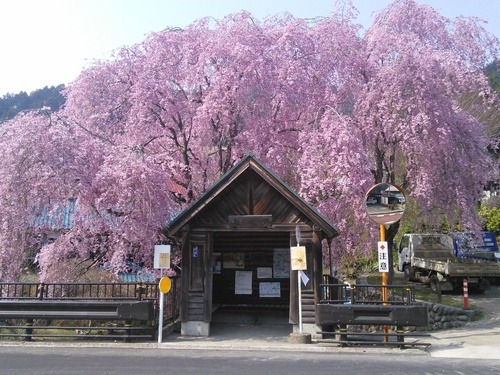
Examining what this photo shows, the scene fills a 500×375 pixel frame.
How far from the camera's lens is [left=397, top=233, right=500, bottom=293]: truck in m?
19.6

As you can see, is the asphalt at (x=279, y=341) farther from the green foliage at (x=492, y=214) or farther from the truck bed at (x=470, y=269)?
the green foliage at (x=492, y=214)

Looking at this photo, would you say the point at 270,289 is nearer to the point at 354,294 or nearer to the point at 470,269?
the point at 354,294

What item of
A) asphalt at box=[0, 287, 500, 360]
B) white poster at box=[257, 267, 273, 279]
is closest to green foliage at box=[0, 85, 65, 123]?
white poster at box=[257, 267, 273, 279]

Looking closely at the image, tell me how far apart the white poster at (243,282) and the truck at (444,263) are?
7808mm

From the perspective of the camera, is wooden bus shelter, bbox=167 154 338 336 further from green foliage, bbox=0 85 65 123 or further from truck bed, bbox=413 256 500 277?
green foliage, bbox=0 85 65 123

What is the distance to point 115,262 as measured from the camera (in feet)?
39.4

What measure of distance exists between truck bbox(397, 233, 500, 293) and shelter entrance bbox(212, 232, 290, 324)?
22.9 ft

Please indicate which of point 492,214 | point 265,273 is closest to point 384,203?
point 265,273

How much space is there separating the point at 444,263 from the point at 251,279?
32.4 ft

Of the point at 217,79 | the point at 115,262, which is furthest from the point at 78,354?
the point at 217,79

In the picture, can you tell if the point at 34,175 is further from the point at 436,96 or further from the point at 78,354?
the point at 436,96

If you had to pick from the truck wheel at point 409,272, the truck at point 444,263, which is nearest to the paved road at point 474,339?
the truck at point 444,263

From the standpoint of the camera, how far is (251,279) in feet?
49.4

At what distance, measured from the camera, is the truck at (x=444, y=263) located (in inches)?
773
